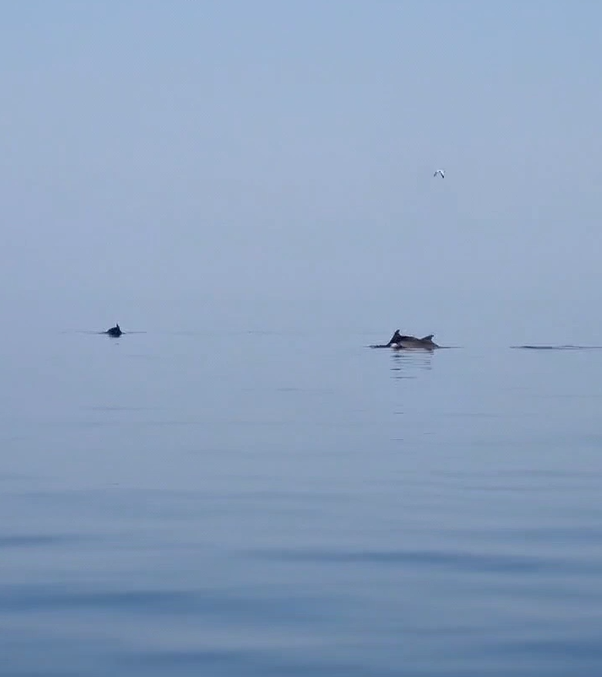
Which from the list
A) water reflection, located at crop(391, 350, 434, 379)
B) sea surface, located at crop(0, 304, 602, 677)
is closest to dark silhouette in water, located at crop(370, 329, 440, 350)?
water reflection, located at crop(391, 350, 434, 379)

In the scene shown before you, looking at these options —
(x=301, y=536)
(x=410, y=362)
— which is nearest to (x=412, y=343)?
(x=410, y=362)

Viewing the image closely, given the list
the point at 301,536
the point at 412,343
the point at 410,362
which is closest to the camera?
the point at 301,536

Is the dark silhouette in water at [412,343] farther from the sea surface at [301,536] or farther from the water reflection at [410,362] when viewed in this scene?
the sea surface at [301,536]

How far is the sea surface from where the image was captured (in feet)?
41.9

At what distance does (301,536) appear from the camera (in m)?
17.9

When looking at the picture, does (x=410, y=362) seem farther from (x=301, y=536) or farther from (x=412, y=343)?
(x=301, y=536)

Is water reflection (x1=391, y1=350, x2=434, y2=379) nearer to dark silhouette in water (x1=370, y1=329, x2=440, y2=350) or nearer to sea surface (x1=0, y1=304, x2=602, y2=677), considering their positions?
dark silhouette in water (x1=370, y1=329, x2=440, y2=350)

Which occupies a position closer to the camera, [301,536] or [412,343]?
[301,536]

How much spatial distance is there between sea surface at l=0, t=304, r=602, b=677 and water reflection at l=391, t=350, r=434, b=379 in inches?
378

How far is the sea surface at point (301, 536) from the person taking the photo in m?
12.8

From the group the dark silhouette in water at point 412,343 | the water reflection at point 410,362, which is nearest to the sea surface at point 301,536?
the water reflection at point 410,362

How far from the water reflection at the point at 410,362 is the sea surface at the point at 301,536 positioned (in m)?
9.61

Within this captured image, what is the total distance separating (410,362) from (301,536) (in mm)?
38359

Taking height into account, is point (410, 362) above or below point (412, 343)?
below
